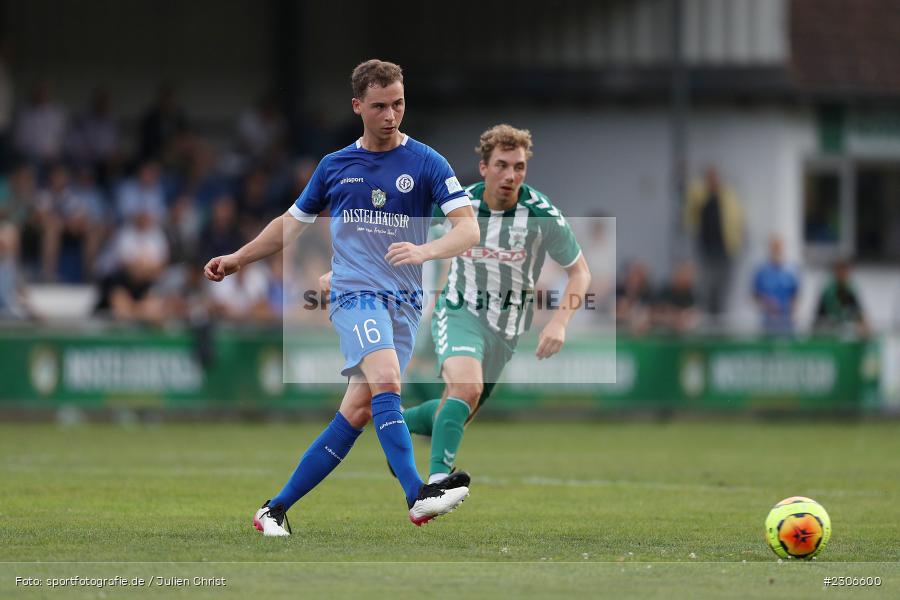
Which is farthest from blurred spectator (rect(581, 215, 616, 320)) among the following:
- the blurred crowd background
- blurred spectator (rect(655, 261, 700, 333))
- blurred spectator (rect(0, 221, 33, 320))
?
blurred spectator (rect(0, 221, 33, 320))

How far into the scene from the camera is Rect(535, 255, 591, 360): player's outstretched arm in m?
9.16

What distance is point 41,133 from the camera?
22.3m

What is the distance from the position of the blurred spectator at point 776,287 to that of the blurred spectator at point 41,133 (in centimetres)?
1022

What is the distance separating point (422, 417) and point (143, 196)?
12040 millimetres

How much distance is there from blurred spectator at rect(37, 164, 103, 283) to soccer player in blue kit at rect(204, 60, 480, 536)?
13.1m

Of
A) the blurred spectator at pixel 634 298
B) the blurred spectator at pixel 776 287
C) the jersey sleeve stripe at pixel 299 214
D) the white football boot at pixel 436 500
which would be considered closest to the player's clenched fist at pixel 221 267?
the jersey sleeve stripe at pixel 299 214

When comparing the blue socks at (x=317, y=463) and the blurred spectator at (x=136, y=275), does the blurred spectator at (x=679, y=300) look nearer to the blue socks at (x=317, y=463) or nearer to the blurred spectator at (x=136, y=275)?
the blurred spectator at (x=136, y=275)

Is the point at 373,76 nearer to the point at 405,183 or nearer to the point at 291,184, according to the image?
the point at 405,183

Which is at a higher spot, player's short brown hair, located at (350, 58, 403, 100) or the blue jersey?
player's short brown hair, located at (350, 58, 403, 100)

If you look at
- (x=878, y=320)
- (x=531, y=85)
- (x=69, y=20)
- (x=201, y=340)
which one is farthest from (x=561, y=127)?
(x=201, y=340)

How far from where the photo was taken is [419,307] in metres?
8.57

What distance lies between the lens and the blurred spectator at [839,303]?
22328 millimetres

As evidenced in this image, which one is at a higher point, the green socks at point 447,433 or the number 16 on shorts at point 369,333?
the number 16 on shorts at point 369,333

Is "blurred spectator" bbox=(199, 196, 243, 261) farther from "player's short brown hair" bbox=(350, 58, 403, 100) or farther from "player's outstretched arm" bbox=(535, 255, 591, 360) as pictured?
"player's short brown hair" bbox=(350, 58, 403, 100)
